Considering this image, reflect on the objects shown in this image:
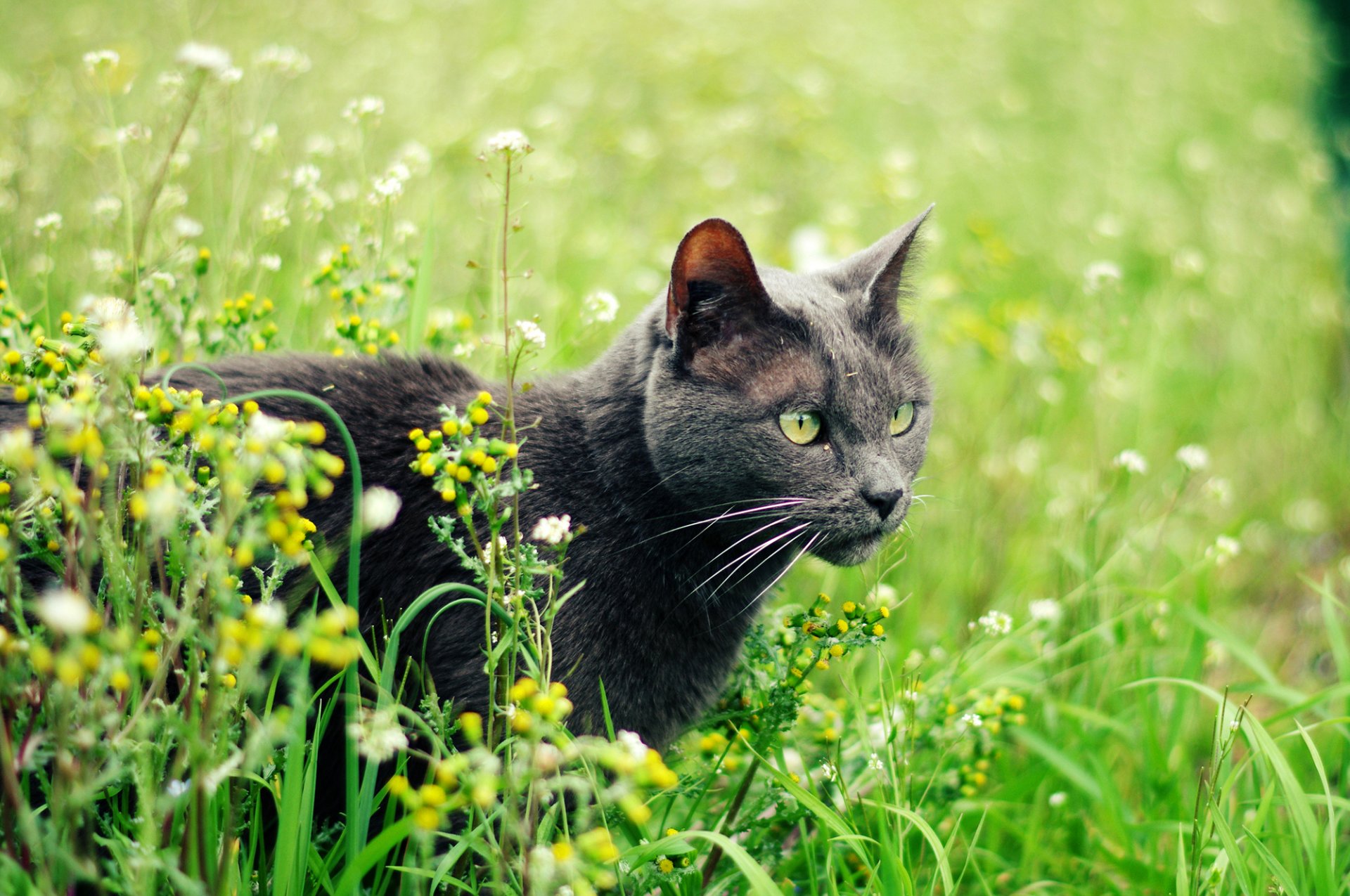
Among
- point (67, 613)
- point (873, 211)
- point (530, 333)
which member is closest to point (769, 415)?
point (530, 333)

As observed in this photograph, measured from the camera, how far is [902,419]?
206cm

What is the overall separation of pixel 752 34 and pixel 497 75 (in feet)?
11.0

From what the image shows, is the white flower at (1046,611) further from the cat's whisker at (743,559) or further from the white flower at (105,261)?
the white flower at (105,261)

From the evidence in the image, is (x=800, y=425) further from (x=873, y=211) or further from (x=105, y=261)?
(x=873, y=211)

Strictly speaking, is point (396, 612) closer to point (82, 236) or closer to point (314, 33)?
point (82, 236)

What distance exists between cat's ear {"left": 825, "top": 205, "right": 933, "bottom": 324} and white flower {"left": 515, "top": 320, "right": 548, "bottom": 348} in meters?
0.84

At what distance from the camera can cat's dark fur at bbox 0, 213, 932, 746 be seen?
181cm

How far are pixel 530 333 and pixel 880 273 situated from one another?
2.94 feet

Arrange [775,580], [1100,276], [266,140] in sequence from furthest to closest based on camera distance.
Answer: [1100,276] < [266,140] < [775,580]

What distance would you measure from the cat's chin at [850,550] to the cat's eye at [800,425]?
0.23m

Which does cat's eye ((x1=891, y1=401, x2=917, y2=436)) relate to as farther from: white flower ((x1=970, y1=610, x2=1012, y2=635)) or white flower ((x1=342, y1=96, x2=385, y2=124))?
white flower ((x1=342, y1=96, x2=385, y2=124))

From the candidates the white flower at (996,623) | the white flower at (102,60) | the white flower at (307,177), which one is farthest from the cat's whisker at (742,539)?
the white flower at (102,60)

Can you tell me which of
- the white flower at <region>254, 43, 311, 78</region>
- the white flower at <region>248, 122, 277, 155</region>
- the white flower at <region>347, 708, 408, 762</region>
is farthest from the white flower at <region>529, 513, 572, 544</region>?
the white flower at <region>254, 43, 311, 78</region>

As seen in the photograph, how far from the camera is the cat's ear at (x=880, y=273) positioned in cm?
203
